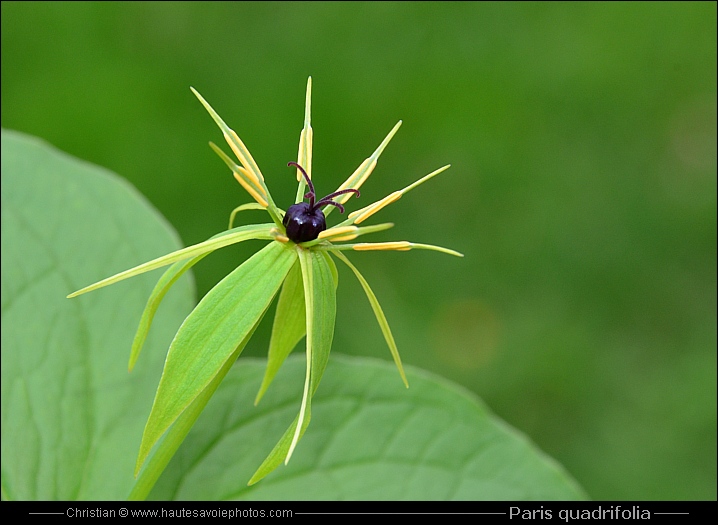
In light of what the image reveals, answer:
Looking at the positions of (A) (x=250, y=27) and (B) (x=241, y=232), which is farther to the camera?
(A) (x=250, y=27)

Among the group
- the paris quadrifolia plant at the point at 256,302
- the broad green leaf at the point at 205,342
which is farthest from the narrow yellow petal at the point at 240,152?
the broad green leaf at the point at 205,342

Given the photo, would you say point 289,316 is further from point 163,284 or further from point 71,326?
point 71,326

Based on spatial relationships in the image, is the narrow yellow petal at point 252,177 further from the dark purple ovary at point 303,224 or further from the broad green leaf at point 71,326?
the broad green leaf at point 71,326

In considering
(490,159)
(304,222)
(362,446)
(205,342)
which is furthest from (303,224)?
(490,159)

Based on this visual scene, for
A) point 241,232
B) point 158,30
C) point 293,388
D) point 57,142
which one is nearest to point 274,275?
point 241,232

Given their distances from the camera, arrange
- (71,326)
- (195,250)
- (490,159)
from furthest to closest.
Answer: (490,159) < (71,326) < (195,250)

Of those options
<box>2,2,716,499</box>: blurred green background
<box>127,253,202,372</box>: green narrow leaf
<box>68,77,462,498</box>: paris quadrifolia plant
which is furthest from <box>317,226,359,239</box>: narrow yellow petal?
<box>2,2,716,499</box>: blurred green background

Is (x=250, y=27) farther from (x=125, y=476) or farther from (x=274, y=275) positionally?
(x=274, y=275)
